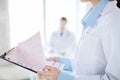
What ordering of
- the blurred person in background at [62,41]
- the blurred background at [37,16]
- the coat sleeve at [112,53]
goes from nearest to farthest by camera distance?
1. the coat sleeve at [112,53]
2. the blurred background at [37,16]
3. the blurred person in background at [62,41]

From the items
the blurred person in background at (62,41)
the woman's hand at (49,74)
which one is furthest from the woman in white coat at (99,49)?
the blurred person in background at (62,41)

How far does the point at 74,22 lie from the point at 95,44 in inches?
158

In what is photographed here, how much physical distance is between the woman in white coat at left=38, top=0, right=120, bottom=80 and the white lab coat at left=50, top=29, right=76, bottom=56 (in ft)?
10.2

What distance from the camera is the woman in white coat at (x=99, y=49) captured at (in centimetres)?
89

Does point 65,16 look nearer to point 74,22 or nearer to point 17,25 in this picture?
point 74,22

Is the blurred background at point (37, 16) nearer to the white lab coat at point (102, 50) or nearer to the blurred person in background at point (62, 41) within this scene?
the blurred person in background at point (62, 41)

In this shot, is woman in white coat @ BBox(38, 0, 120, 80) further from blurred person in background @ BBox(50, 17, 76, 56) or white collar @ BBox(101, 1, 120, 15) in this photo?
blurred person in background @ BBox(50, 17, 76, 56)

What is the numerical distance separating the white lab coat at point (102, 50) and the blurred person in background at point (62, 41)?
10.2 ft

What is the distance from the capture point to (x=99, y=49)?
0.96 m

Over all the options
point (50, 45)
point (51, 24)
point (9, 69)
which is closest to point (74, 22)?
point (51, 24)

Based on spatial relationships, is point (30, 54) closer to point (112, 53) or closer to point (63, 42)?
point (112, 53)

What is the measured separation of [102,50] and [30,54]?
0.32m

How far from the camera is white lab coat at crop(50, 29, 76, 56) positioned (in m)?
4.23

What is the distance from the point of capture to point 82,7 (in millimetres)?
4793
